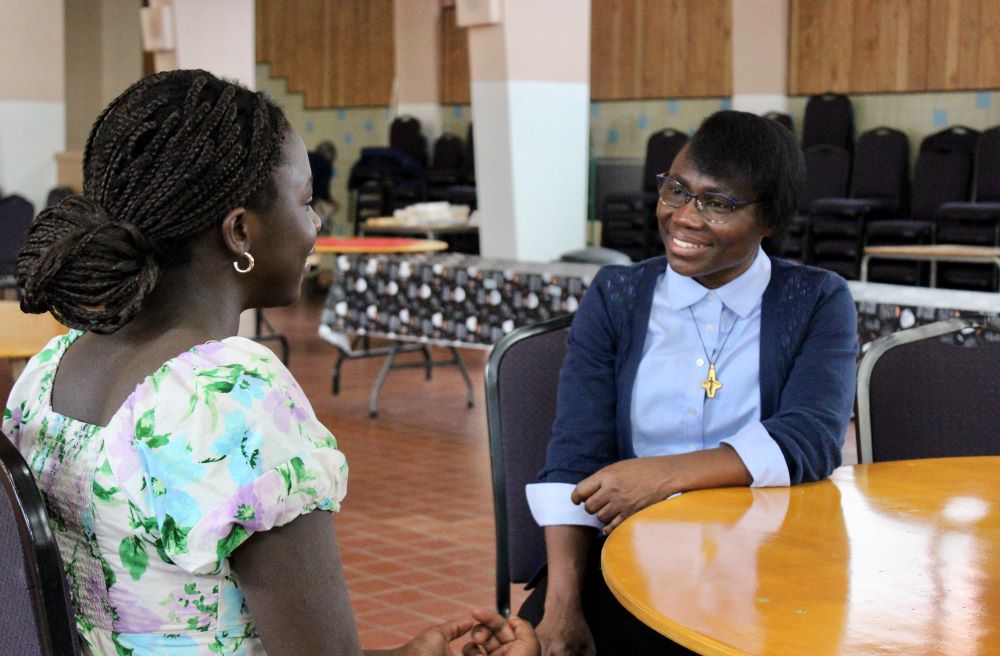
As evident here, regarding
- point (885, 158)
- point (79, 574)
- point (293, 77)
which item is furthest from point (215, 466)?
point (293, 77)

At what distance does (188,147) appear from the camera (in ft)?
4.07

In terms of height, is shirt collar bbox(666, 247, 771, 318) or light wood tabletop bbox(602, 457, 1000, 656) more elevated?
shirt collar bbox(666, 247, 771, 318)

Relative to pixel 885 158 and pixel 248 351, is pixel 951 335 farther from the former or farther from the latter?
pixel 885 158

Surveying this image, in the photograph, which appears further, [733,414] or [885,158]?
[885,158]

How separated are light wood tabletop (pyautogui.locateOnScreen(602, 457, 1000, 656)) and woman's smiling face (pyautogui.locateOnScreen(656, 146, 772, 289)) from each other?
40cm

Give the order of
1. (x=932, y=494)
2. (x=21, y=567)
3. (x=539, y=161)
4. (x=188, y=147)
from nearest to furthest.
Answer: (x=21, y=567) < (x=188, y=147) < (x=932, y=494) < (x=539, y=161)

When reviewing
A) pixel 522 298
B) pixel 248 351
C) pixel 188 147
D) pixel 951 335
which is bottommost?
pixel 522 298

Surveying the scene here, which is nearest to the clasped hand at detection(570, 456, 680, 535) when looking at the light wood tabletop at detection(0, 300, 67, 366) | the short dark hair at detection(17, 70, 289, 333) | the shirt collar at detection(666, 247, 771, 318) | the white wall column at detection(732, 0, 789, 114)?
the shirt collar at detection(666, 247, 771, 318)

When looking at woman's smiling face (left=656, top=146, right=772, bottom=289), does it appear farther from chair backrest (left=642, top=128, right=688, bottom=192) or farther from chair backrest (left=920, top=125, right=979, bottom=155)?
chair backrest (left=642, top=128, right=688, bottom=192)

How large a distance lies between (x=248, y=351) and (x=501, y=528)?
44.8 inches

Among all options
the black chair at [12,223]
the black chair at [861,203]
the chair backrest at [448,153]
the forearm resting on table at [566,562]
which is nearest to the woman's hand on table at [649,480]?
the forearm resting on table at [566,562]

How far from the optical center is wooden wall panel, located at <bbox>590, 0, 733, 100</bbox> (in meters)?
12.2

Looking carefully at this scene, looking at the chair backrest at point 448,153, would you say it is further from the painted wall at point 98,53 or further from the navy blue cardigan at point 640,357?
the navy blue cardigan at point 640,357

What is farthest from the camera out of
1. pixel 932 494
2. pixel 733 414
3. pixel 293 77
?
pixel 293 77
